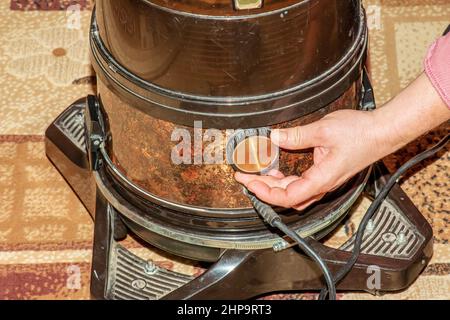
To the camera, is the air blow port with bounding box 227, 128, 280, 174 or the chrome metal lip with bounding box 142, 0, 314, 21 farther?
the air blow port with bounding box 227, 128, 280, 174

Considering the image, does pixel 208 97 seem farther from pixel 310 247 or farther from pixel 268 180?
pixel 310 247

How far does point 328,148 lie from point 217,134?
7.1 inches

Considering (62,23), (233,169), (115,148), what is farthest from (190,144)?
(62,23)

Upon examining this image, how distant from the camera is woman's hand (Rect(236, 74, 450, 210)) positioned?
1.32m

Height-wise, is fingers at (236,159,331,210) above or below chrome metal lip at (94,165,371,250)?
above

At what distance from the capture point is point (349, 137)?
134cm

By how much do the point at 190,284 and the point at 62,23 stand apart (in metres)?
0.96

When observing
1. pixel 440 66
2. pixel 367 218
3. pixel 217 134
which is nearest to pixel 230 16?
pixel 217 134

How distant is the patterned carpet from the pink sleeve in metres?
0.55

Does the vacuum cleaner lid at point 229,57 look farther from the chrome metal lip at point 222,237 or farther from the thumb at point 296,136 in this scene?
the chrome metal lip at point 222,237

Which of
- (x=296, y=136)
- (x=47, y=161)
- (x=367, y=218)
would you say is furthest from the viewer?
(x=47, y=161)

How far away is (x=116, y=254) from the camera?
1634 millimetres

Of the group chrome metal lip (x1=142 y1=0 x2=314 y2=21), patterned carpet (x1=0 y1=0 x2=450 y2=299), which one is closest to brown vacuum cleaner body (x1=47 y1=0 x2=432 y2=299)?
chrome metal lip (x1=142 y1=0 x2=314 y2=21)

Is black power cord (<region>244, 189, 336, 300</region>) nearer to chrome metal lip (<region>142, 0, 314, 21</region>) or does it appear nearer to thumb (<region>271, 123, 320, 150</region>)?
thumb (<region>271, 123, 320, 150</region>)
